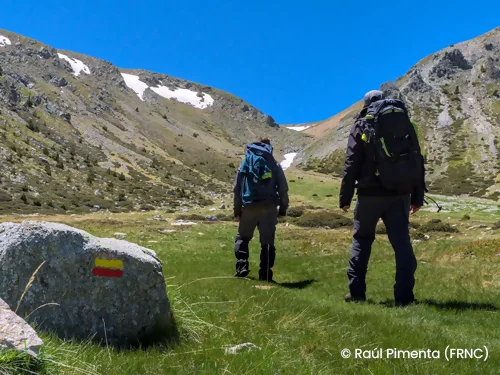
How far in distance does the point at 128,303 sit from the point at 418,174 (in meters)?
5.00

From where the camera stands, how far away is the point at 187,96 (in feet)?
622

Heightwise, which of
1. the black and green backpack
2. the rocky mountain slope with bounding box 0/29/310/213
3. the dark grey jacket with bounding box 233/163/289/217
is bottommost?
the dark grey jacket with bounding box 233/163/289/217

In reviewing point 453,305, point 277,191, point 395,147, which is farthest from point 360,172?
point 277,191

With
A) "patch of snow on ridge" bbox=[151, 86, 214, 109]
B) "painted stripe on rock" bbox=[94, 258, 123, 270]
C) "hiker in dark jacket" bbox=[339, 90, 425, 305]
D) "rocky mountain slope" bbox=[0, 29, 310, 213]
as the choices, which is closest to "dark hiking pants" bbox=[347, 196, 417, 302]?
"hiker in dark jacket" bbox=[339, 90, 425, 305]

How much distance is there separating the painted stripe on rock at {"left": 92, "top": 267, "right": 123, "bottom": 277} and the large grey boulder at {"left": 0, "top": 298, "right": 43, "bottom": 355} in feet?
4.10

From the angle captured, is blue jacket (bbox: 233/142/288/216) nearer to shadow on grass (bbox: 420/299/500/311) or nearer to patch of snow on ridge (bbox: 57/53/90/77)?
shadow on grass (bbox: 420/299/500/311)

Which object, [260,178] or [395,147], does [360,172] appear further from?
[260,178]

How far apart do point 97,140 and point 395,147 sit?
74.2 metres

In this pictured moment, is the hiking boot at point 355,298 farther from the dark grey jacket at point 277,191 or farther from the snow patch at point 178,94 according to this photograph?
the snow patch at point 178,94

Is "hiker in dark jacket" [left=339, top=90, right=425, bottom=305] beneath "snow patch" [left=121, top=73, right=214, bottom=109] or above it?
beneath

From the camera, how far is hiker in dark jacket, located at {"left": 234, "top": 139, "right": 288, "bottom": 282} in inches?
384

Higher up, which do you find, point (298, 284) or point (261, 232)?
point (261, 232)

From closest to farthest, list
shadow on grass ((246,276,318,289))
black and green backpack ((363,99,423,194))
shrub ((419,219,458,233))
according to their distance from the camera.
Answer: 1. black and green backpack ((363,99,423,194))
2. shadow on grass ((246,276,318,289))
3. shrub ((419,219,458,233))

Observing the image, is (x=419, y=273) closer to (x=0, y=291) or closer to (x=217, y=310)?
(x=217, y=310)
